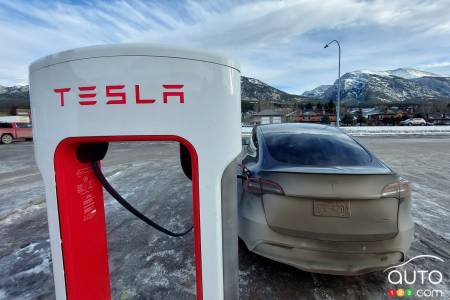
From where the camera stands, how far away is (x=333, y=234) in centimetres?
221

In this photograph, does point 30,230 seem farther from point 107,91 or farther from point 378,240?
point 378,240

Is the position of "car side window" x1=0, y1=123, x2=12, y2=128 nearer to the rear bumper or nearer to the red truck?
the red truck

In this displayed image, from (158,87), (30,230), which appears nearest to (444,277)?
(158,87)

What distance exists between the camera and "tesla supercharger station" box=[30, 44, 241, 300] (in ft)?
3.90

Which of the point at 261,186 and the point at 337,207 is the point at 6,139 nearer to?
the point at 261,186

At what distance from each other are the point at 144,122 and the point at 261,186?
4.88 ft

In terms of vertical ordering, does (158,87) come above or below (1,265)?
above

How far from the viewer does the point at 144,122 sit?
47.6 inches

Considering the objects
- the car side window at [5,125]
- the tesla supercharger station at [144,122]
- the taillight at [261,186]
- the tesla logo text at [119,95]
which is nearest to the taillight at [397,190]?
the taillight at [261,186]

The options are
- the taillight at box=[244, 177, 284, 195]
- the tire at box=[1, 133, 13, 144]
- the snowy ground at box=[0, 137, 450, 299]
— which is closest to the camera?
the taillight at box=[244, 177, 284, 195]

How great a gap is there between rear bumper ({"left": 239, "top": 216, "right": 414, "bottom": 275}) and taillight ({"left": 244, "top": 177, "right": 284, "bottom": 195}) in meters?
0.31

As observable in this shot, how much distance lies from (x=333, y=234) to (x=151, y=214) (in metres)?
2.95

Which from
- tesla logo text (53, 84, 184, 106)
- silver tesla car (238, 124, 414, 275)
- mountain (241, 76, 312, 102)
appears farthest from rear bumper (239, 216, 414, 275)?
mountain (241, 76, 312, 102)

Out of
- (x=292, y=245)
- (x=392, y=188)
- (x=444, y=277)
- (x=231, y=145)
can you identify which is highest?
(x=231, y=145)
